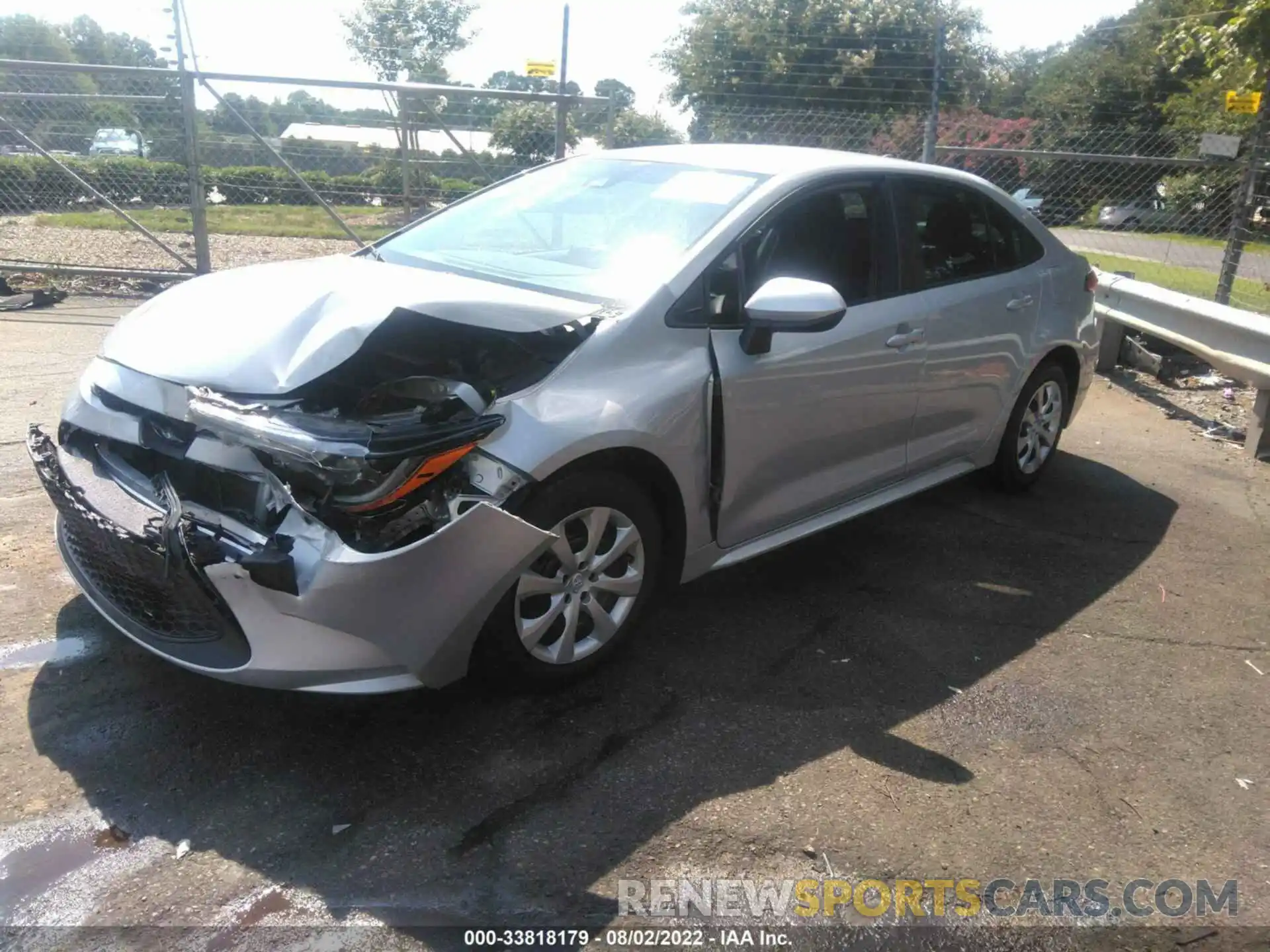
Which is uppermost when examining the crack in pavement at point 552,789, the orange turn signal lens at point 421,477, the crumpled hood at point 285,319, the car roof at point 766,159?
the car roof at point 766,159

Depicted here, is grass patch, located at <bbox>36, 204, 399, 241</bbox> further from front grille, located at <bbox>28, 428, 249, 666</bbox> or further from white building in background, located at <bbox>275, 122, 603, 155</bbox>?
front grille, located at <bbox>28, 428, 249, 666</bbox>

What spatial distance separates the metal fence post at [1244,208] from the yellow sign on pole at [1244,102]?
0.38 meters

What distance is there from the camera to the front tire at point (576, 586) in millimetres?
3131

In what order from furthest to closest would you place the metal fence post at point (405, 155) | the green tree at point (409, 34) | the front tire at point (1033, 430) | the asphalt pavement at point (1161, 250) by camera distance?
the green tree at point (409, 34) < the asphalt pavement at point (1161, 250) < the metal fence post at point (405, 155) < the front tire at point (1033, 430)

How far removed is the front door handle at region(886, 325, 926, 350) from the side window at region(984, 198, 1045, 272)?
35.3 inches

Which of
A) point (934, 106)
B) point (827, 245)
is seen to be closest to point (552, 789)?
point (827, 245)

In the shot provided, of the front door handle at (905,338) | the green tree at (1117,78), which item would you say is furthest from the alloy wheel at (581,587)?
the green tree at (1117,78)

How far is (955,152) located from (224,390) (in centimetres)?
867

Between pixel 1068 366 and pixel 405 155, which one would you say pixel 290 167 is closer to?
pixel 405 155

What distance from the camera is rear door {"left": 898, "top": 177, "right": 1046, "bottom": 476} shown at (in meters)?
4.58

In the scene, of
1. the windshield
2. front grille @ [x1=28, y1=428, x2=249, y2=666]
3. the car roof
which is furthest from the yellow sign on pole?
front grille @ [x1=28, y1=428, x2=249, y2=666]

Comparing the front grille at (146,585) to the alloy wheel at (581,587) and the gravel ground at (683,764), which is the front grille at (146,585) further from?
the alloy wheel at (581,587)

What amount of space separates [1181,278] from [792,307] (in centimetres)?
1314

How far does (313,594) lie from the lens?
9.00 ft
